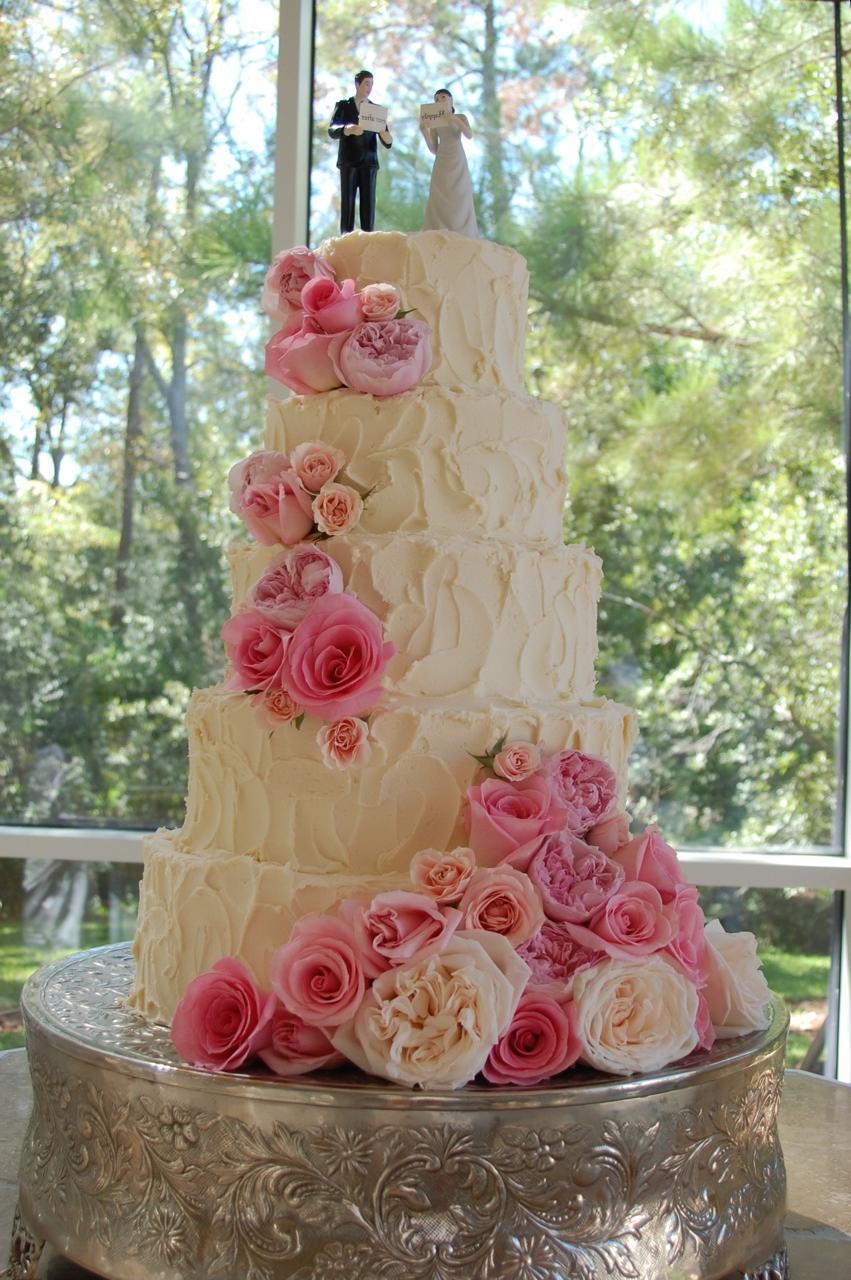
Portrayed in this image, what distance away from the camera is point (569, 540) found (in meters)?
4.25

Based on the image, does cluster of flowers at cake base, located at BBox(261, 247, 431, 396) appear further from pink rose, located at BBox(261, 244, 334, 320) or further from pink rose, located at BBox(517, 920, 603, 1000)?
pink rose, located at BBox(517, 920, 603, 1000)

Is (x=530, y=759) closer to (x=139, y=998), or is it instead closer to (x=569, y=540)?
(x=139, y=998)

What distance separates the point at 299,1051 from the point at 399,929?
23 centimetres

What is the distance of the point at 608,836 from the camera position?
7.07ft

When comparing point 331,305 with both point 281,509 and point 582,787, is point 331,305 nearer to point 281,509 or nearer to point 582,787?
point 281,509

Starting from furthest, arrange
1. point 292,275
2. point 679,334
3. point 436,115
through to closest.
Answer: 1. point 679,334
2. point 436,115
3. point 292,275

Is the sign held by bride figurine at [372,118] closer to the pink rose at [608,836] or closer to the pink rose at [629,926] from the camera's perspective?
the pink rose at [608,836]

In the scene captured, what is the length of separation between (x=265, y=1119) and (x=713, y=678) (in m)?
2.73

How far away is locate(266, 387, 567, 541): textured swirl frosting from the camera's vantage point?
227 cm

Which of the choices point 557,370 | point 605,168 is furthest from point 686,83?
point 557,370

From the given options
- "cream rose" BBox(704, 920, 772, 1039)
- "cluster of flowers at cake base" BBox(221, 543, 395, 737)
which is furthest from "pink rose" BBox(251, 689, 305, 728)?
"cream rose" BBox(704, 920, 772, 1039)

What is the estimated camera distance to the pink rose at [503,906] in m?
1.94

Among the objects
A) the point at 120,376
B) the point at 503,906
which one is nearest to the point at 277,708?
the point at 503,906

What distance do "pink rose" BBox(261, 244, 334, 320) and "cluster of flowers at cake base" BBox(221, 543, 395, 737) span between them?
515 millimetres
